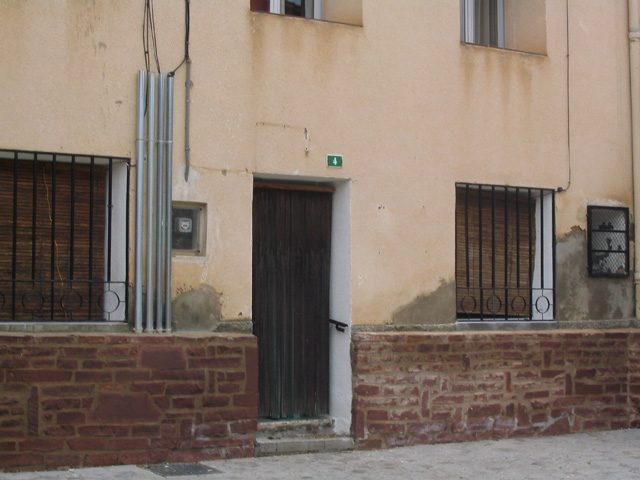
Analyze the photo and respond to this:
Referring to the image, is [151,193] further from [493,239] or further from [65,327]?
[493,239]

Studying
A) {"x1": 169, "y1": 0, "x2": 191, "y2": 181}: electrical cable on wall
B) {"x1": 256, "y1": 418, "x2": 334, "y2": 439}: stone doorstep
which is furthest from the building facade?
{"x1": 256, "y1": 418, "x2": 334, "y2": 439}: stone doorstep

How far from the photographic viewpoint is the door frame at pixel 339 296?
7.41 metres

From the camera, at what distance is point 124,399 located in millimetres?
6352

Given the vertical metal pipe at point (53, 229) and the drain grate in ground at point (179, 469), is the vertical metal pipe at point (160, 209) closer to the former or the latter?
the vertical metal pipe at point (53, 229)

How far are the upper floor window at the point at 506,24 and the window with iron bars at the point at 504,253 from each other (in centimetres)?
158

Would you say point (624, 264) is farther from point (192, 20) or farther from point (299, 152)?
point (192, 20)

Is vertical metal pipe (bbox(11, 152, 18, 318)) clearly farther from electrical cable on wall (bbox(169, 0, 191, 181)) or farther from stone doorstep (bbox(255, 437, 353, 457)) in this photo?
stone doorstep (bbox(255, 437, 353, 457))

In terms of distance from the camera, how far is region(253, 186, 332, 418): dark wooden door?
291 inches

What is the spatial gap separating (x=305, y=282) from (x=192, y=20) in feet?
7.96

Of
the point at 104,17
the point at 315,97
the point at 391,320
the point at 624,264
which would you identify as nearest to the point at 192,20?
the point at 104,17

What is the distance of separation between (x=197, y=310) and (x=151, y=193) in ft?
3.27

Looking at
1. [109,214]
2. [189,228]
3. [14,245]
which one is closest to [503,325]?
[189,228]

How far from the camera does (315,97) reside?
7.36 meters

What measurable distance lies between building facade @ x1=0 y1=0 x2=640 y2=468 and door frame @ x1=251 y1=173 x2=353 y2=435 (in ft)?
0.11
